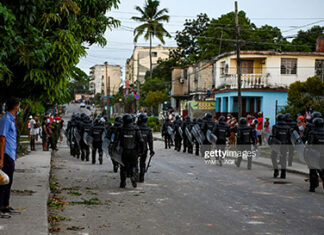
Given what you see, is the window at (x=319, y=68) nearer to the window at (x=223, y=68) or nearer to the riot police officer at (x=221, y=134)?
the window at (x=223, y=68)

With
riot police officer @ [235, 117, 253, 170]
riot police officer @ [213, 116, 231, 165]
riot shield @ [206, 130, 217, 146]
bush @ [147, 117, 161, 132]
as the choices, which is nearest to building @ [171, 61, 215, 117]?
bush @ [147, 117, 161, 132]

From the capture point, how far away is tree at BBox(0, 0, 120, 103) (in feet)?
22.2

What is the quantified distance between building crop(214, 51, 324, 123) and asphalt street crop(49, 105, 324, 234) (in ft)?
65.7

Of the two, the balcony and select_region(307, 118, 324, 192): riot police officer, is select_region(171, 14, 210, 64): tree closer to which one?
the balcony

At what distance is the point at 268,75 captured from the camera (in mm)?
33438

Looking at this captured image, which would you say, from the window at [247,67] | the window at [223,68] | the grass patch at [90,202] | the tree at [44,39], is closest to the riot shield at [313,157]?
the grass patch at [90,202]

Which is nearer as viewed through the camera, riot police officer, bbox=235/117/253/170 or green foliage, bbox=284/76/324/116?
riot police officer, bbox=235/117/253/170

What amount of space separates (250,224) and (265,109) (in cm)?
2704

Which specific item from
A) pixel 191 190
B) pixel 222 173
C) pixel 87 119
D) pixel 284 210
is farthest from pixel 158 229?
pixel 87 119

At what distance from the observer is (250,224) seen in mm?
6926

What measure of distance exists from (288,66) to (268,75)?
1.81 meters

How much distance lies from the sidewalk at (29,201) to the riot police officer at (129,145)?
6.17 feet

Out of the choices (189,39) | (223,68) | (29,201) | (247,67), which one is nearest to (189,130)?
(29,201)

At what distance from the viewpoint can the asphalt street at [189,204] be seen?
22.1ft
